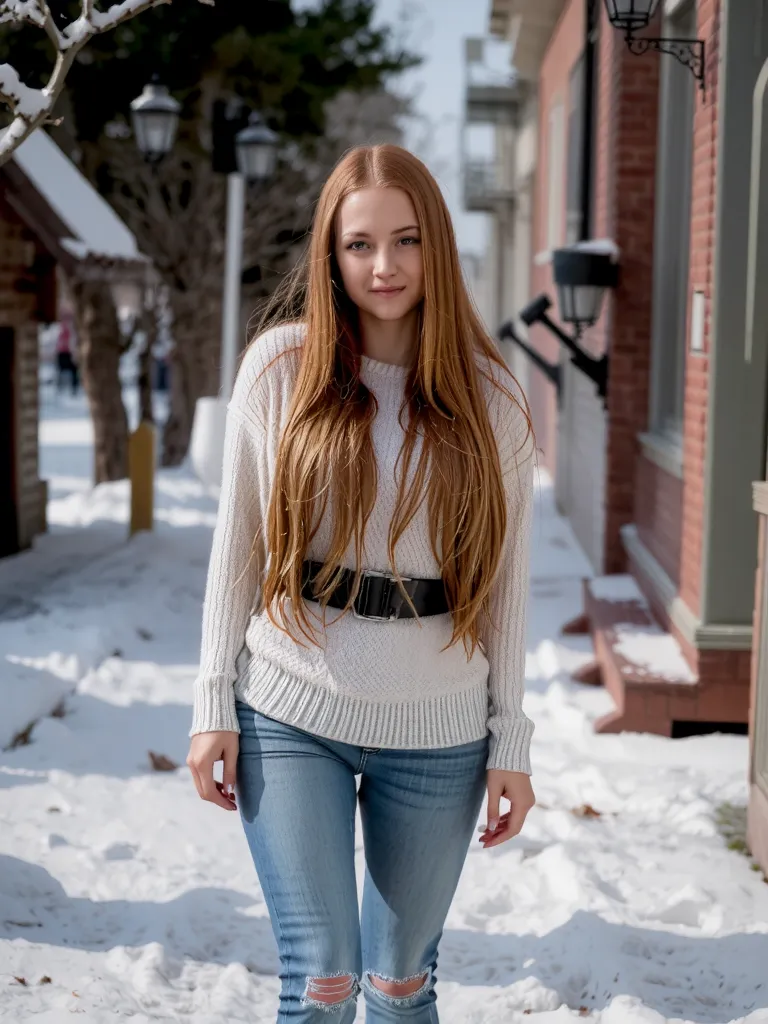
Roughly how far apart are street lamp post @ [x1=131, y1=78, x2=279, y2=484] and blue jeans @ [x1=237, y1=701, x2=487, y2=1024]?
375 inches

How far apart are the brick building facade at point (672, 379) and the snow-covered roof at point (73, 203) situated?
12.3 feet

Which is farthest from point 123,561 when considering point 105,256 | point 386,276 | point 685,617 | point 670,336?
point 386,276

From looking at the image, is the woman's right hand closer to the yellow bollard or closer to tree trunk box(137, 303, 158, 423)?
the yellow bollard

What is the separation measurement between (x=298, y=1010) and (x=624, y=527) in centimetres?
650

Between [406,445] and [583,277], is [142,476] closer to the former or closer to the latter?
[583,277]

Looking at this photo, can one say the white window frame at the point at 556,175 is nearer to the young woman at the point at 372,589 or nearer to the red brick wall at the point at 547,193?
the red brick wall at the point at 547,193

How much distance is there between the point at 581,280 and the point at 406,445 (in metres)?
5.71

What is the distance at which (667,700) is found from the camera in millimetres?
5902

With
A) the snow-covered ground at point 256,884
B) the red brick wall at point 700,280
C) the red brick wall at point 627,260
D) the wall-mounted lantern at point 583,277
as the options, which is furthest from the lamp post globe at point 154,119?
the red brick wall at point 700,280

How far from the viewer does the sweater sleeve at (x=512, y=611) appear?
2.64m

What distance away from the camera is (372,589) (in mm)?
2531

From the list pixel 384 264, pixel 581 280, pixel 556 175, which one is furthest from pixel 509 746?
pixel 556 175

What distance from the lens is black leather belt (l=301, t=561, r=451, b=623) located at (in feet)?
8.31

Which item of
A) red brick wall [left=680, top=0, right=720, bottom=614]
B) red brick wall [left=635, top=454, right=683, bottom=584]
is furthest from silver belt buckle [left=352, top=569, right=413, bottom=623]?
red brick wall [left=635, top=454, right=683, bottom=584]
